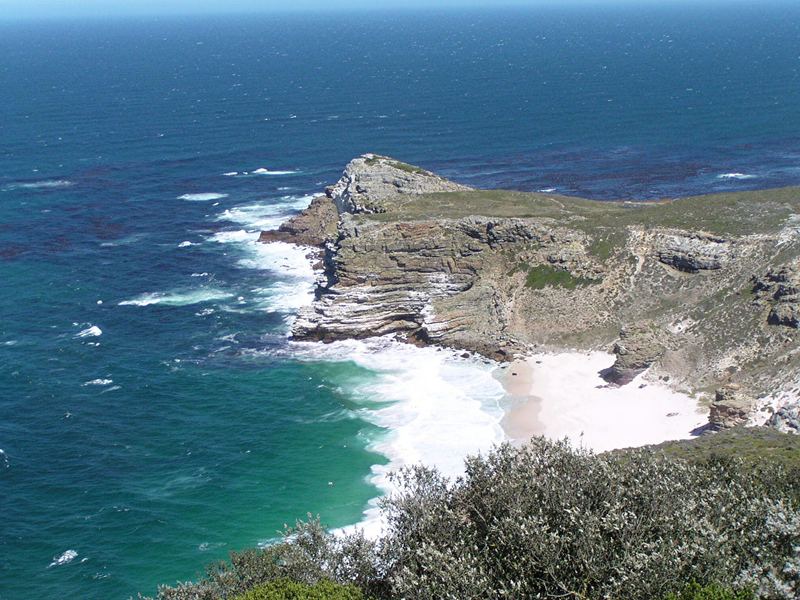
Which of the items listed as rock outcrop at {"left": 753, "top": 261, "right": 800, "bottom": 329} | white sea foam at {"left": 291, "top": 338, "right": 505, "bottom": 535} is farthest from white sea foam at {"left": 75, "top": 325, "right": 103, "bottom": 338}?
rock outcrop at {"left": 753, "top": 261, "right": 800, "bottom": 329}

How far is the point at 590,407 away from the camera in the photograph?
2473 inches

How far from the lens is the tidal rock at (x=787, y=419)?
5066 centimetres

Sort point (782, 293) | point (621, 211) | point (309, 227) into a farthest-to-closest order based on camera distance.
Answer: point (309, 227), point (621, 211), point (782, 293)

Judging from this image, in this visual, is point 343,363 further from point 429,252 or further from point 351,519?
point 351,519

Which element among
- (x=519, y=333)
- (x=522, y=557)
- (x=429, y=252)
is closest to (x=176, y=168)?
(x=429, y=252)

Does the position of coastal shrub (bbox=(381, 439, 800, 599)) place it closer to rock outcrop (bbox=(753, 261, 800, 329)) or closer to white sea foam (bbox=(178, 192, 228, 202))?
rock outcrop (bbox=(753, 261, 800, 329))

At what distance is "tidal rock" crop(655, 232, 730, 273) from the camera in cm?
7419

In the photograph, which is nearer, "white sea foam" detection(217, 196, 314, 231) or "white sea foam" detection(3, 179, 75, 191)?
"white sea foam" detection(217, 196, 314, 231)

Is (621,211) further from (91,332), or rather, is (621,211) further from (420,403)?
(91,332)

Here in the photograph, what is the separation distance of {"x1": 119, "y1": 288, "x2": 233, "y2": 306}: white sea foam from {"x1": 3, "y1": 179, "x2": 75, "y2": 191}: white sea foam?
49.9 m

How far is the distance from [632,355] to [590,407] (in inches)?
243

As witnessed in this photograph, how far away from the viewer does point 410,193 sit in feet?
318

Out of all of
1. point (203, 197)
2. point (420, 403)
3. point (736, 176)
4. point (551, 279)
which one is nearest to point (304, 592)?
point (420, 403)

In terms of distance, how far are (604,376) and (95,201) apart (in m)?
82.5
